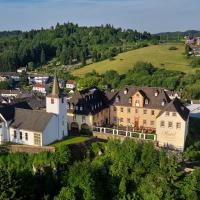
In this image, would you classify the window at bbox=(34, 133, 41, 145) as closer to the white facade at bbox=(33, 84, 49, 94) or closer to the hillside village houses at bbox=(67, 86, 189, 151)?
the hillside village houses at bbox=(67, 86, 189, 151)

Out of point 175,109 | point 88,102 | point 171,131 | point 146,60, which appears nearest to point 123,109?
point 88,102

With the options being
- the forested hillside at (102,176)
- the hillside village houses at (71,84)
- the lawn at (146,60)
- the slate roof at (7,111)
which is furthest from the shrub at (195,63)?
the forested hillside at (102,176)

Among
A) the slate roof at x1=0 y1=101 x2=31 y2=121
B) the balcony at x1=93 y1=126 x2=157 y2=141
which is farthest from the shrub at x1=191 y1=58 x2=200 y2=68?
the slate roof at x1=0 y1=101 x2=31 y2=121

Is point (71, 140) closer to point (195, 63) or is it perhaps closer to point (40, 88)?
point (40, 88)

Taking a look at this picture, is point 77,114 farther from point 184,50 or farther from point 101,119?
point 184,50

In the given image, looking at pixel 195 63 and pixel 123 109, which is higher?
pixel 123 109

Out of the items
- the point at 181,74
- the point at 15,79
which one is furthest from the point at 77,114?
the point at 15,79

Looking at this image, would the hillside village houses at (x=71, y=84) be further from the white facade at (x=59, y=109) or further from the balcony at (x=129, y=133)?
the white facade at (x=59, y=109)
